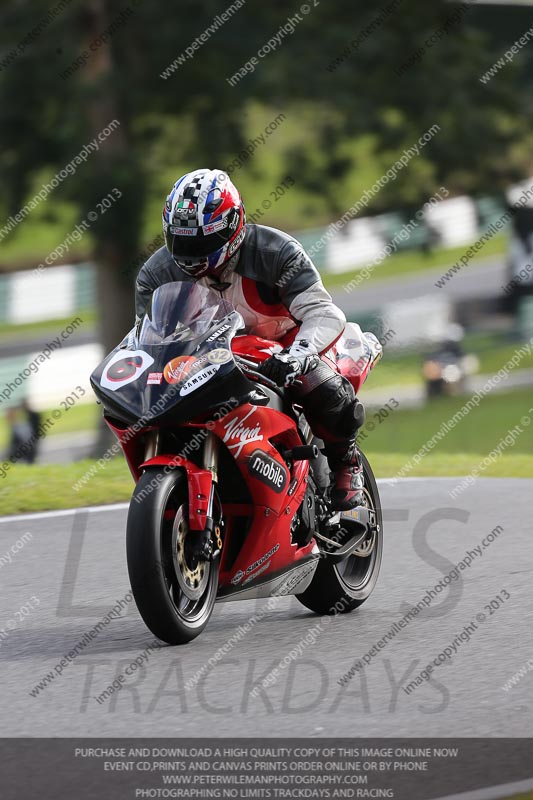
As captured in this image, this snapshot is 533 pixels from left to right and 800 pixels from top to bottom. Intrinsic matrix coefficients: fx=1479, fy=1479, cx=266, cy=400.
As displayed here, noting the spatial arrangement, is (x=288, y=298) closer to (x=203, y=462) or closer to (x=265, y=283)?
(x=265, y=283)

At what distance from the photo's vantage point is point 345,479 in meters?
6.51

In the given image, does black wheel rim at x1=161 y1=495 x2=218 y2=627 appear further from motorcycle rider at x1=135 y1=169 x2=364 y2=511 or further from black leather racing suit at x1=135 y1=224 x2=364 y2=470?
black leather racing suit at x1=135 y1=224 x2=364 y2=470

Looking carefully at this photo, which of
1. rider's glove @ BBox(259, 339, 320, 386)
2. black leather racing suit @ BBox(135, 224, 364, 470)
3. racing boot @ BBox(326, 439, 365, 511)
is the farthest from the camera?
racing boot @ BBox(326, 439, 365, 511)

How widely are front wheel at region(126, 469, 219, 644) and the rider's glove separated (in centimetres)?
52

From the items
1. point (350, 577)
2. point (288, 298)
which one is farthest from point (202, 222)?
point (350, 577)

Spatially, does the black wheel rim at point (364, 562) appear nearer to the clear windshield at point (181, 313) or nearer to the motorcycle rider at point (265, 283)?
the motorcycle rider at point (265, 283)

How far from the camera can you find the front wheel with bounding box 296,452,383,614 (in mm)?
6488

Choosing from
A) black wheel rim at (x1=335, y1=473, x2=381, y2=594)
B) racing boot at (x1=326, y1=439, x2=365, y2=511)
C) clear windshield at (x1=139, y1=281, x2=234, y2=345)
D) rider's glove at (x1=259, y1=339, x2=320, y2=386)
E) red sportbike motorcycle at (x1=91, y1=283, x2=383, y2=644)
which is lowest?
black wheel rim at (x1=335, y1=473, x2=381, y2=594)
